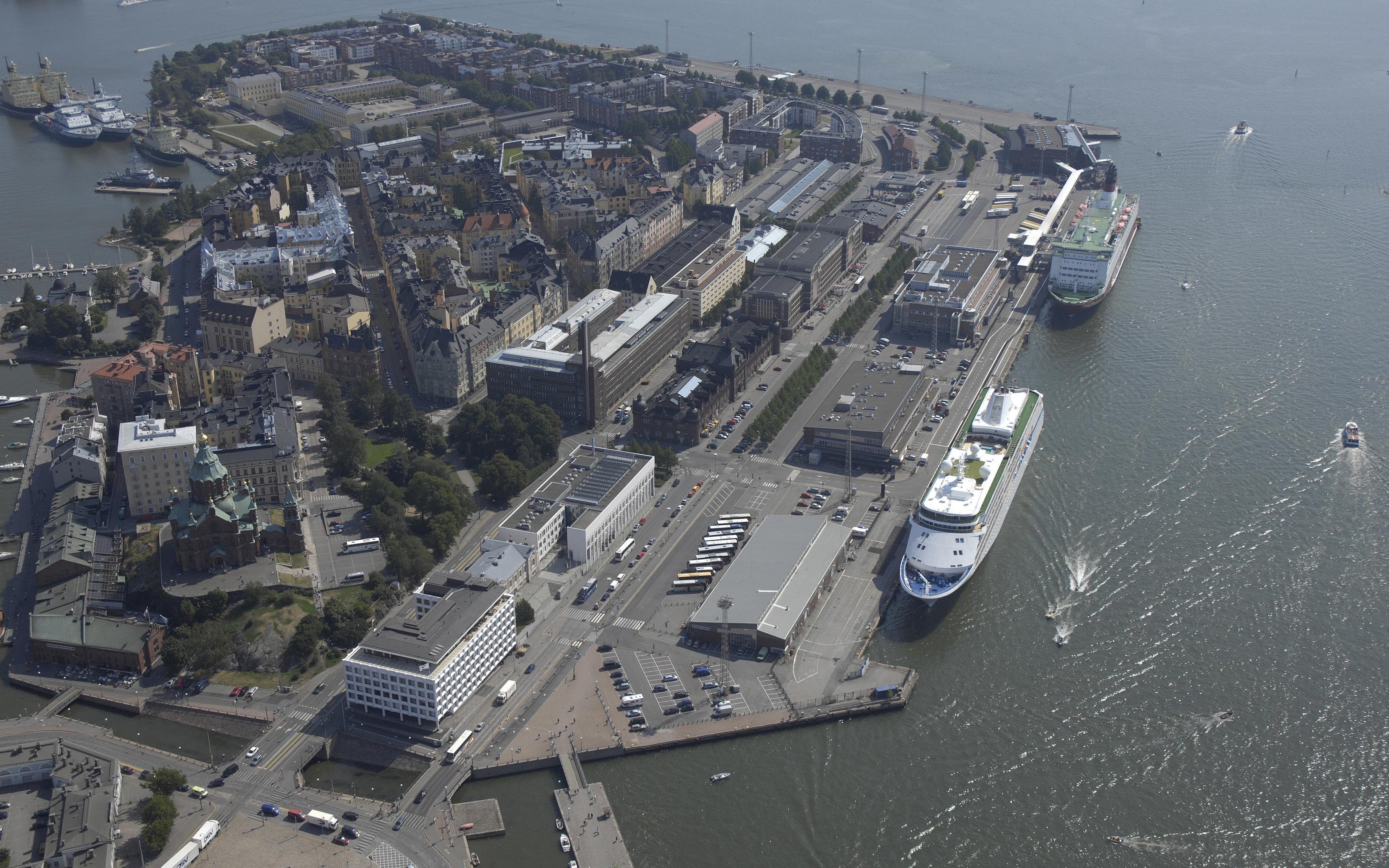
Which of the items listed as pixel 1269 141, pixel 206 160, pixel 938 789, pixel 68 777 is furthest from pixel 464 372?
pixel 1269 141

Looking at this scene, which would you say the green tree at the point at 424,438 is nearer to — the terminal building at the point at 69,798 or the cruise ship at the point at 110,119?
the terminal building at the point at 69,798

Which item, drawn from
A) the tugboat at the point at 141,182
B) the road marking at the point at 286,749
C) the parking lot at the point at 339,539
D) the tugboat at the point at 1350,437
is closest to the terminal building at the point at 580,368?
the parking lot at the point at 339,539

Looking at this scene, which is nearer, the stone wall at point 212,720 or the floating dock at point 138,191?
the stone wall at point 212,720

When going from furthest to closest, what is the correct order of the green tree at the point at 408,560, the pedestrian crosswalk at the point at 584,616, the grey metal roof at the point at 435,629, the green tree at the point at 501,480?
the green tree at the point at 501,480, the green tree at the point at 408,560, the pedestrian crosswalk at the point at 584,616, the grey metal roof at the point at 435,629

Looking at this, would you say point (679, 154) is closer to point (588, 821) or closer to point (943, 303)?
point (943, 303)

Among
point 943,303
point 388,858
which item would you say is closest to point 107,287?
point 943,303

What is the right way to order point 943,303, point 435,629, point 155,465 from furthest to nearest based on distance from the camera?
point 943,303, point 155,465, point 435,629
